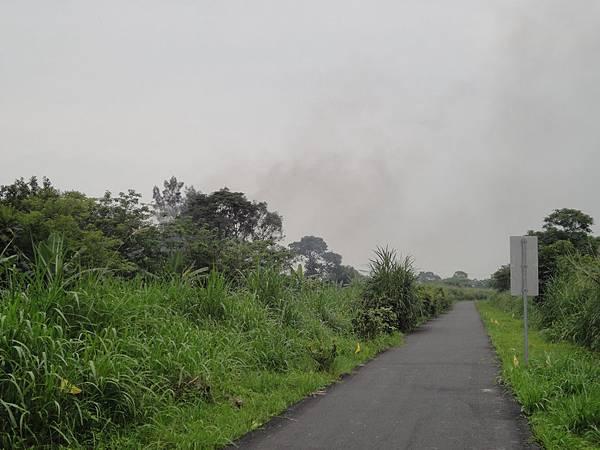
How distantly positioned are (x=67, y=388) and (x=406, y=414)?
438cm

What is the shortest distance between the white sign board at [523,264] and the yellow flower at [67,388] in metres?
8.49

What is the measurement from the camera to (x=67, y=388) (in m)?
5.53

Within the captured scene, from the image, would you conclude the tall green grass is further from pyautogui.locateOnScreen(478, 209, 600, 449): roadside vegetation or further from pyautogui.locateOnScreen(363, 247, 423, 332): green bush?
pyautogui.locateOnScreen(363, 247, 423, 332): green bush

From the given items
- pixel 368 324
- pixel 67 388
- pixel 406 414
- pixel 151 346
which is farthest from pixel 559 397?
pixel 368 324

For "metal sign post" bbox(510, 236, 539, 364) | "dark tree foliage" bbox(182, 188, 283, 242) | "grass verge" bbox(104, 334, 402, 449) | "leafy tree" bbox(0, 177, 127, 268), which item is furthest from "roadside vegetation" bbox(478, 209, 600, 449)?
"dark tree foliage" bbox(182, 188, 283, 242)

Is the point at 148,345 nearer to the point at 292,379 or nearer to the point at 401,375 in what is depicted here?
the point at 292,379

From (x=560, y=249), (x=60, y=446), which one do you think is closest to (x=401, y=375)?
(x=60, y=446)

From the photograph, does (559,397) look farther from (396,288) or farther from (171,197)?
(171,197)

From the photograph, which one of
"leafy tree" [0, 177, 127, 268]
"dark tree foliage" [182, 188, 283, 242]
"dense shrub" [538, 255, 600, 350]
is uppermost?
"dark tree foliage" [182, 188, 283, 242]

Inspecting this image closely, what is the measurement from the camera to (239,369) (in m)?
8.98

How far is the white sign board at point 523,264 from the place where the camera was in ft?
36.4

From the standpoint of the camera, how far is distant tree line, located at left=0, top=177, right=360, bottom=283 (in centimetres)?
Answer: 1488

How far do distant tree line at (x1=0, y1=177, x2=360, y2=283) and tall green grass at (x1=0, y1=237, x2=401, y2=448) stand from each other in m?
1.08

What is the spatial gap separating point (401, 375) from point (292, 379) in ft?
8.84
